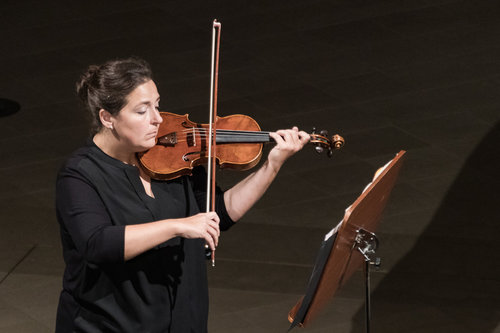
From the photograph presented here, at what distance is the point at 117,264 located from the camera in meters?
2.43

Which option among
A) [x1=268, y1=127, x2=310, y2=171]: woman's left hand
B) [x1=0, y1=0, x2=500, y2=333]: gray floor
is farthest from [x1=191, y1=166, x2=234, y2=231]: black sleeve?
[x1=0, y1=0, x2=500, y2=333]: gray floor

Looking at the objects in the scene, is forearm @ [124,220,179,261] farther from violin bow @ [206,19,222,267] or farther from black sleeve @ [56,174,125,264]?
violin bow @ [206,19,222,267]

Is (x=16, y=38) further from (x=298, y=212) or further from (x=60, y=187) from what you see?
(x=60, y=187)

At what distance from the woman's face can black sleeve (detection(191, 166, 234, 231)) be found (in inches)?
11.6

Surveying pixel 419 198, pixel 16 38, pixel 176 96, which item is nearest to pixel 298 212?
pixel 419 198

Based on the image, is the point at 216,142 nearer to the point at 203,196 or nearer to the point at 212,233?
the point at 203,196

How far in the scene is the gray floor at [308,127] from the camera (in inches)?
176

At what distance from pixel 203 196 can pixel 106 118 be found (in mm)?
403

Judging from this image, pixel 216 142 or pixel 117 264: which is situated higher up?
pixel 216 142

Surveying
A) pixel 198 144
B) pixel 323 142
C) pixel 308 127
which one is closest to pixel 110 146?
pixel 198 144

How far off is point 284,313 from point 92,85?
7.08 feet

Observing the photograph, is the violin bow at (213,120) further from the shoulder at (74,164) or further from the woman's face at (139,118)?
the shoulder at (74,164)

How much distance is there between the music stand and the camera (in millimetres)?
2379

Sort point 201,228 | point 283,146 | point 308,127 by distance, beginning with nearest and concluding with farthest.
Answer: point 201,228 → point 283,146 → point 308,127
